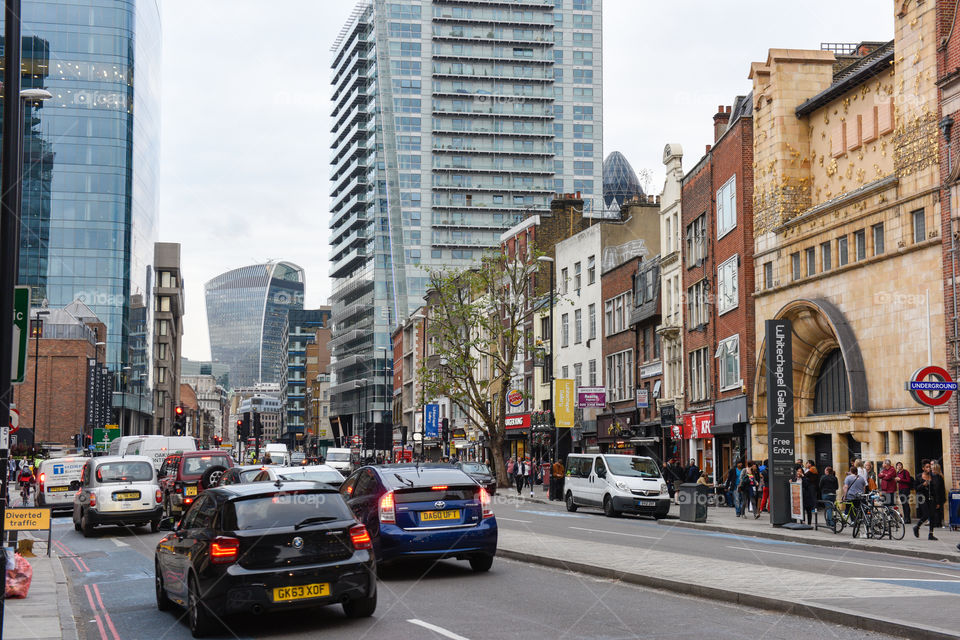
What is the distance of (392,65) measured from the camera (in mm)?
142000

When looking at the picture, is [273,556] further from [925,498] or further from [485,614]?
[925,498]

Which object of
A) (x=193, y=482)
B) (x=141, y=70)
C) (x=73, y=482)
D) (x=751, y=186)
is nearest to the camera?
(x=193, y=482)

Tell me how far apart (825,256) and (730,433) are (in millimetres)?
9043

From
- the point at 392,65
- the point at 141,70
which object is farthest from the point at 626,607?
the point at 392,65

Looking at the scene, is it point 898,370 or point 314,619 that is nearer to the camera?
point 314,619

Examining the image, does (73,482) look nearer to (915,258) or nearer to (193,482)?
(193,482)

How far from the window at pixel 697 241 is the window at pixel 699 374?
396cm

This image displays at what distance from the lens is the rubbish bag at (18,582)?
42.4 feet

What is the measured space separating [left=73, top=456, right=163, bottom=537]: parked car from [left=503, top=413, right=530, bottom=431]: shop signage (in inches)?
1695

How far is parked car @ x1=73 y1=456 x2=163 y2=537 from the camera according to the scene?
974 inches

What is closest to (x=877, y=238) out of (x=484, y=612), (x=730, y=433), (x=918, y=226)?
(x=918, y=226)

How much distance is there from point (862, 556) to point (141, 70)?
119 m

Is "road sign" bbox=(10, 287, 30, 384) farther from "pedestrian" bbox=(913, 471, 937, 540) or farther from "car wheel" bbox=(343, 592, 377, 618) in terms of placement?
"pedestrian" bbox=(913, 471, 937, 540)

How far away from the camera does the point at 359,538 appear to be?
1081 cm
